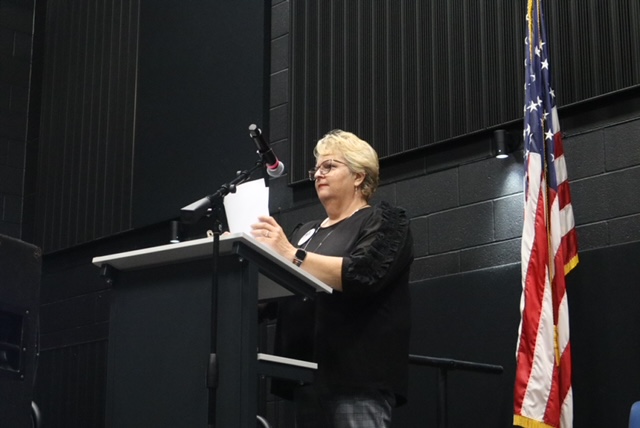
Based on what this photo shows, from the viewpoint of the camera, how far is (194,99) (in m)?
5.91

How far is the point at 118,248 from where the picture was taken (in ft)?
20.6

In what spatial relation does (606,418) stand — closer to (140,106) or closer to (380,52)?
(380,52)

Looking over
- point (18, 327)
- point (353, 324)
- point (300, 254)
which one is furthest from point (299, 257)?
point (18, 327)

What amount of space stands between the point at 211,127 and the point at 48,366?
1.95 meters

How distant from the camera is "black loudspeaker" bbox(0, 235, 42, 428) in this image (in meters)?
2.67

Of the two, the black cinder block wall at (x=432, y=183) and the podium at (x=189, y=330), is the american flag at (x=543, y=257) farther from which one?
the podium at (x=189, y=330)

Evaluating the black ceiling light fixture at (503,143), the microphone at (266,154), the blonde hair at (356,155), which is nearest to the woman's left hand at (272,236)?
the microphone at (266,154)

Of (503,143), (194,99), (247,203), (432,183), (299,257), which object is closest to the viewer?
(299,257)

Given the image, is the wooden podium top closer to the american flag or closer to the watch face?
the watch face

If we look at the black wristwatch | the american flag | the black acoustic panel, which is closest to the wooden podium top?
the black wristwatch

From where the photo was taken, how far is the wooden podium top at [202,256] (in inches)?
98.5

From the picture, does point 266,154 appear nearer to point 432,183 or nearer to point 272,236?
point 272,236

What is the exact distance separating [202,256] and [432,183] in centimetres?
219

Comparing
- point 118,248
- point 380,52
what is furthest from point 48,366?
point 380,52
